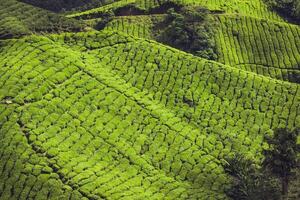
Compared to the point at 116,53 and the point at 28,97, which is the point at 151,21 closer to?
the point at 116,53

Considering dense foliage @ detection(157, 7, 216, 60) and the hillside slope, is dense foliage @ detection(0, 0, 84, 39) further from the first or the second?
dense foliage @ detection(157, 7, 216, 60)

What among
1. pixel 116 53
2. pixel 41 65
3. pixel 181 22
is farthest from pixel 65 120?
pixel 181 22

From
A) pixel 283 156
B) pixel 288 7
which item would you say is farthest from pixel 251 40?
pixel 283 156

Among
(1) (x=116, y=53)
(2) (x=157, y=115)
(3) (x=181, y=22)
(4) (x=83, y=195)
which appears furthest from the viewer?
(3) (x=181, y=22)

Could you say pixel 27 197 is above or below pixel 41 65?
below

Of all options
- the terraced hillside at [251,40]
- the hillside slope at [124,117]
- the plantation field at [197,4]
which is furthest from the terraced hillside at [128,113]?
the plantation field at [197,4]
